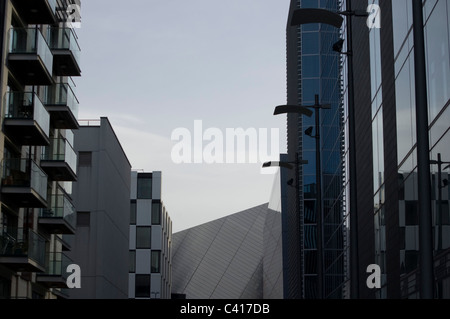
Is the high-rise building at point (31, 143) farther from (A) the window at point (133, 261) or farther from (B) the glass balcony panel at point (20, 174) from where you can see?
(A) the window at point (133, 261)

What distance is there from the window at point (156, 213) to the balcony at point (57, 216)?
165 ft

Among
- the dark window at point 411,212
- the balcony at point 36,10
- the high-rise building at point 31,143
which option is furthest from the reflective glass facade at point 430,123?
the balcony at point 36,10

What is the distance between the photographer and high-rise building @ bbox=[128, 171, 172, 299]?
97.4 metres

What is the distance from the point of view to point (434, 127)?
1013 inches

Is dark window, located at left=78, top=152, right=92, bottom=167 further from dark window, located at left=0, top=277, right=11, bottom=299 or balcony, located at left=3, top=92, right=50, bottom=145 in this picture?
dark window, located at left=0, top=277, right=11, bottom=299

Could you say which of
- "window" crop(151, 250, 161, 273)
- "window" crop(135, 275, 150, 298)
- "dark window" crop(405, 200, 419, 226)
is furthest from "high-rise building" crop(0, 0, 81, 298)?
"window" crop(151, 250, 161, 273)

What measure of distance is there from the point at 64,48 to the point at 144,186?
54.7 meters

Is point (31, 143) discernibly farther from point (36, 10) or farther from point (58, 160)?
point (36, 10)

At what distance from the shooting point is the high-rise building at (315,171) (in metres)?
54.4

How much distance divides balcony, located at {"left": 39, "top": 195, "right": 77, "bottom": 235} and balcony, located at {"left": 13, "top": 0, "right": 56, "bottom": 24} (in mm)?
10017

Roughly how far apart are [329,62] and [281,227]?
56.4 metres

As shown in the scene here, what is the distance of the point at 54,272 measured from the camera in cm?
4522

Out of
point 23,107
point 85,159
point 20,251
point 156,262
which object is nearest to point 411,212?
point 20,251
